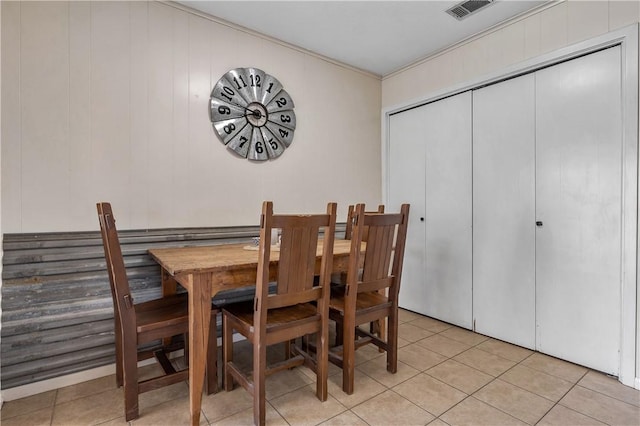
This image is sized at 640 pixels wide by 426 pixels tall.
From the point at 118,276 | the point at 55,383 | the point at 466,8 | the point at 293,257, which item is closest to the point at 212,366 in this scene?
the point at 118,276

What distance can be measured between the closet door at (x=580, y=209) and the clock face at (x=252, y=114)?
2.08 meters

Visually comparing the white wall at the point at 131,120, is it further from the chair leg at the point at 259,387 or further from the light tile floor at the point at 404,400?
the chair leg at the point at 259,387

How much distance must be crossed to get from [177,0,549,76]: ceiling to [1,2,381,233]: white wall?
0.15 metres

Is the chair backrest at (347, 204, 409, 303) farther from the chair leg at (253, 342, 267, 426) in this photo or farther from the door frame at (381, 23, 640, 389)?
the door frame at (381, 23, 640, 389)

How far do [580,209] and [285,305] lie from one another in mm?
2186

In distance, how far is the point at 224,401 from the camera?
1.90 meters

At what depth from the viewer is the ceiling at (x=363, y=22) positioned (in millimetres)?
2500

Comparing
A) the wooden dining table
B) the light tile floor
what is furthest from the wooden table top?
the light tile floor

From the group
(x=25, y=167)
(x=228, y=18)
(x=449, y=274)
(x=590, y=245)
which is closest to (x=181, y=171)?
(x=25, y=167)

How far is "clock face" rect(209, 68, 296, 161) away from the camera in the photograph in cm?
265

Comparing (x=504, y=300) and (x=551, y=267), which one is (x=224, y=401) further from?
(x=551, y=267)

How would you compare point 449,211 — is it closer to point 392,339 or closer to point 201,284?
point 392,339

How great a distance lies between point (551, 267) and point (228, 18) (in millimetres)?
3181

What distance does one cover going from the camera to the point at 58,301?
2.02 m
